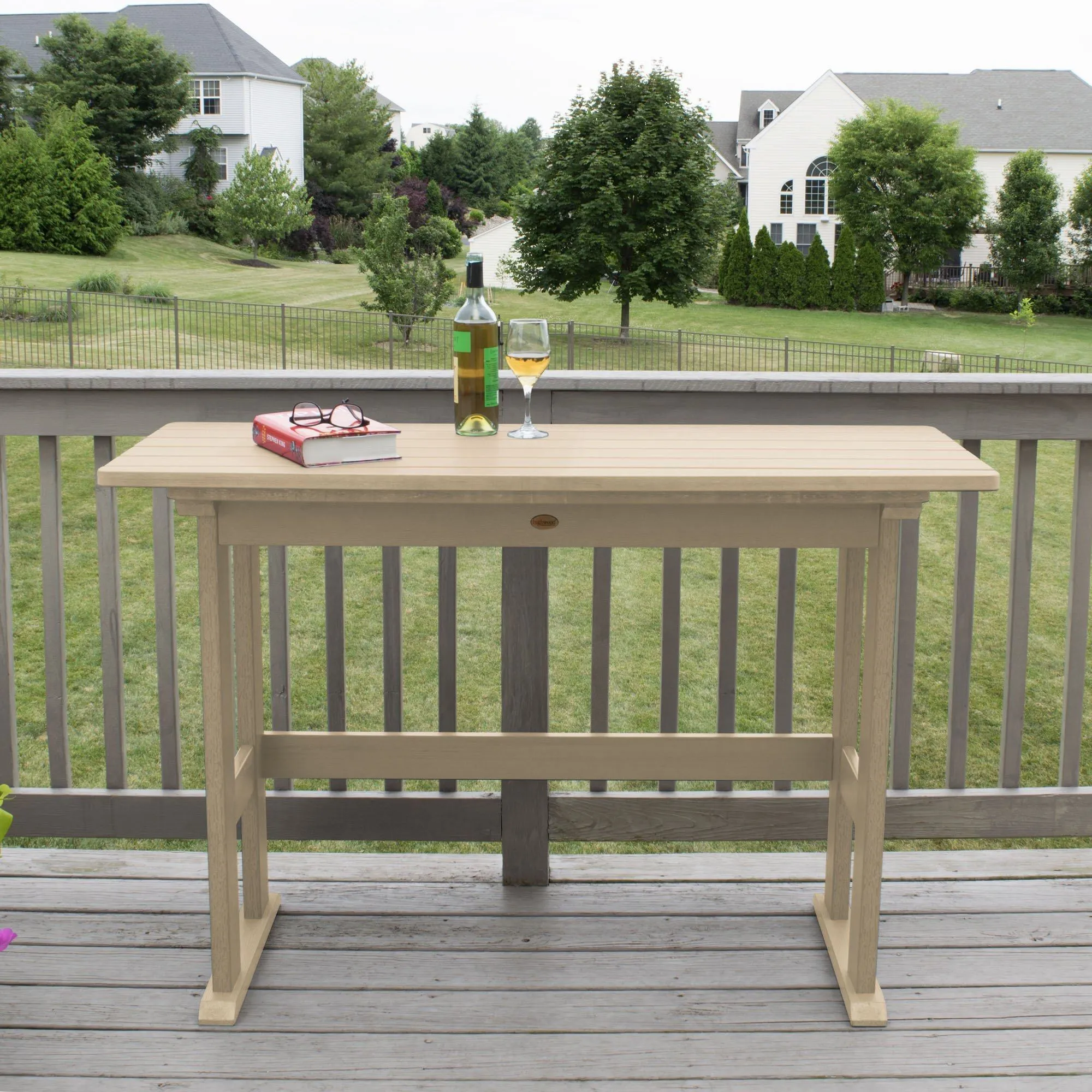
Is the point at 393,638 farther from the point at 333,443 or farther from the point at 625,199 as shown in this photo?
the point at 625,199

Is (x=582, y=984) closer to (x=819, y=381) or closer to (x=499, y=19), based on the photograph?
(x=819, y=381)

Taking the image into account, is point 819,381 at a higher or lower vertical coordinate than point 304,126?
lower

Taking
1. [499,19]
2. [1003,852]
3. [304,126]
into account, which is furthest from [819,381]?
[499,19]

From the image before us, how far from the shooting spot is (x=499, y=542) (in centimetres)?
160

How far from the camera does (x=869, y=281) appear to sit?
107ft

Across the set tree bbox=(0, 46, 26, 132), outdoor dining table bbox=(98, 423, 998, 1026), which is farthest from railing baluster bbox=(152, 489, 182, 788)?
tree bbox=(0, 46, 26, 132)

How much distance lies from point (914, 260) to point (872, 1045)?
3554cm

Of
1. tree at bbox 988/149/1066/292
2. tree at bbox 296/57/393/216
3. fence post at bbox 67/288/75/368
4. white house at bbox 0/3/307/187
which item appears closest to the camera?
fence post at bbox 67/288/75/368

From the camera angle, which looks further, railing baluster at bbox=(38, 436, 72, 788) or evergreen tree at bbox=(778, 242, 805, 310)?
evergreen tree at bbox=(778, 242, 805, 310)

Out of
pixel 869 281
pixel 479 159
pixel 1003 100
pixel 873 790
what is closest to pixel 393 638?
pixel 873 790

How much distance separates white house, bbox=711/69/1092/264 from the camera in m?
37.7

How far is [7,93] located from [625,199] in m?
18.6

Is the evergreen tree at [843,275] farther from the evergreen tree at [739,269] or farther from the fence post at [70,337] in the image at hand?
the fence post at [70,337]

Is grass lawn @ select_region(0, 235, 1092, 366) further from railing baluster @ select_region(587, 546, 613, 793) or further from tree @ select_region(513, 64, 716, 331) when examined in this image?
railing baluster @ select_region(587, 546, 613, 793)
